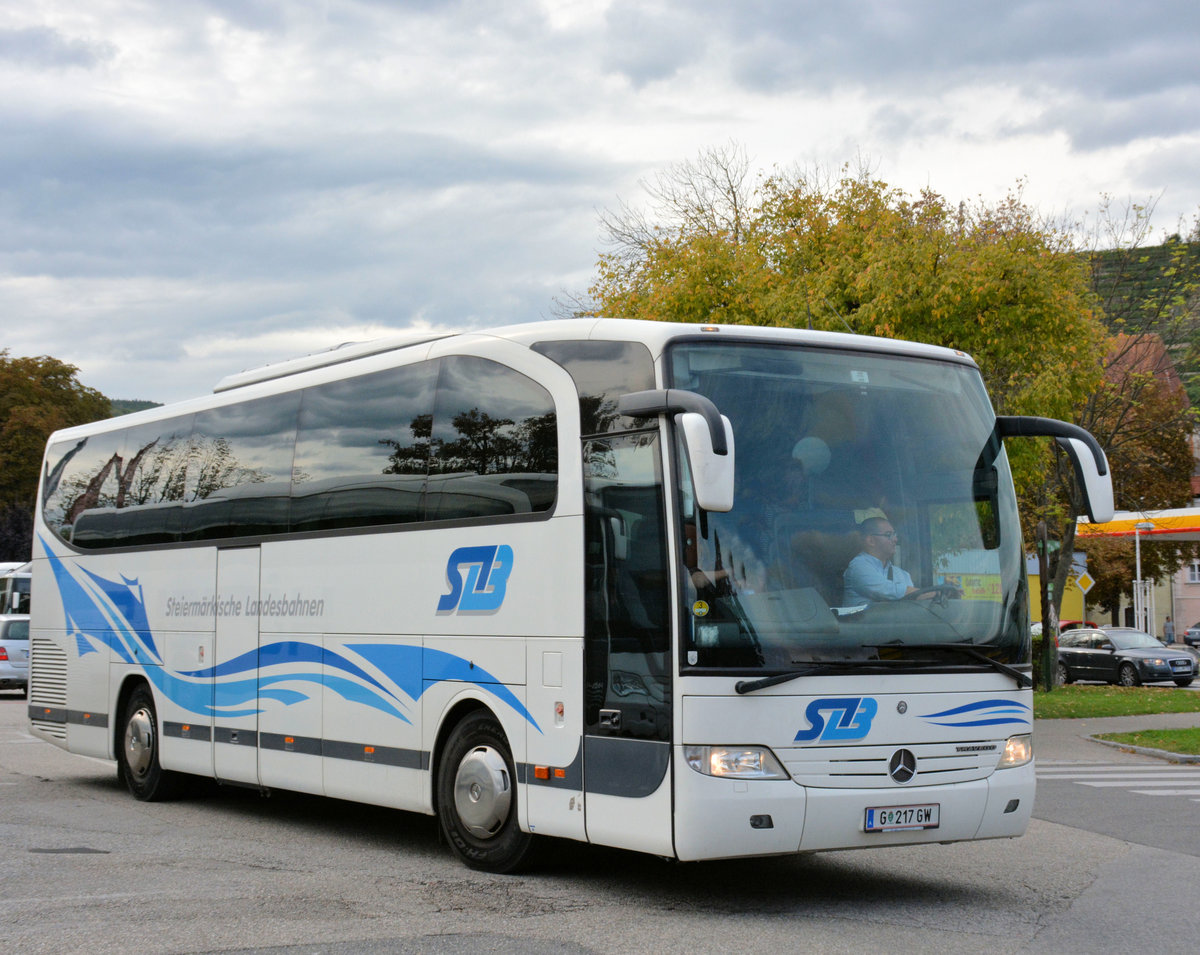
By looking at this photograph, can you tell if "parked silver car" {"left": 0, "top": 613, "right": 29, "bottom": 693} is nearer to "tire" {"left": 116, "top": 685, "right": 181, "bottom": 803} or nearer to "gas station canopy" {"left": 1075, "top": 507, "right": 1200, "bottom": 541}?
"tire" {"left": 116, "top": 685, "right": 181, "bottom": 803}

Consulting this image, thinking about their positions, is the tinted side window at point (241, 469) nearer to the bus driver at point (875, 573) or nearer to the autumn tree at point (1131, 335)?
the bus driver at point (875, 573)

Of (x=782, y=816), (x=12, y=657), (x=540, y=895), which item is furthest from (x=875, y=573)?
(x=12, y=657)

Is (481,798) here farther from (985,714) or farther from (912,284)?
(912,284)

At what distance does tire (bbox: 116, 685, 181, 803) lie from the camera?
14031 mm

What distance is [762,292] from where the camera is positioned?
2430 centimetres

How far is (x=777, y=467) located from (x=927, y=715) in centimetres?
167

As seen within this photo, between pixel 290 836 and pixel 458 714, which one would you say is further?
pixel 290 836

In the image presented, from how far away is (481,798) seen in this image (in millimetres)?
9391

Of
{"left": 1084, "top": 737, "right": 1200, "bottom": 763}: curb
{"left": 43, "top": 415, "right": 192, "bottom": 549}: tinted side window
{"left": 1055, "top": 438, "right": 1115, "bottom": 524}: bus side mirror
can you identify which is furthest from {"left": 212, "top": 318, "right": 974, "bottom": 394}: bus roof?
{"left": 1084, "top": 737, "right": 1200, "bottom": 763}: curb

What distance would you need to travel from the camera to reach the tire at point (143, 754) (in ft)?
46.0

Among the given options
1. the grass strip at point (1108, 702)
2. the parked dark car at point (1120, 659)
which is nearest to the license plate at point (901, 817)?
the grass strip at point (1108, 702)

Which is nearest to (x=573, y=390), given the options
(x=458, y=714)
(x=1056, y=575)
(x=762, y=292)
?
(x=458, y=714)

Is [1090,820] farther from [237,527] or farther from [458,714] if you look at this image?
[237,527]

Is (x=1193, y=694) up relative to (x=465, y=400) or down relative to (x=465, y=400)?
down
